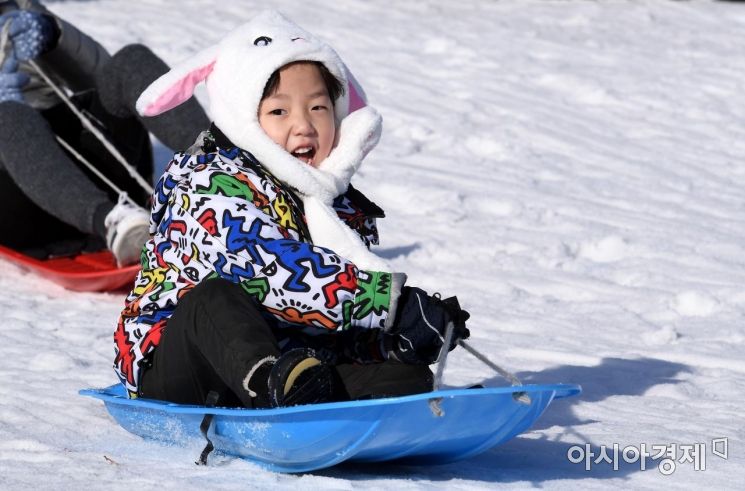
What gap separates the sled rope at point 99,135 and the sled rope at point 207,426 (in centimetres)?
172

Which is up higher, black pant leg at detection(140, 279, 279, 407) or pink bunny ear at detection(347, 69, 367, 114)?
pink bunny ear at detection(347, 69, 367, 114)

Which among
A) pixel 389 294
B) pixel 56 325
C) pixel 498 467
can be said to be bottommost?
pixel 56 325

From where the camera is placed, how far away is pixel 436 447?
7.97 ft

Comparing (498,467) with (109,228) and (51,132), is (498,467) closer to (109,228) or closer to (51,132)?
(109,228)

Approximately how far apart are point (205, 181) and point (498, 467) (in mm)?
765

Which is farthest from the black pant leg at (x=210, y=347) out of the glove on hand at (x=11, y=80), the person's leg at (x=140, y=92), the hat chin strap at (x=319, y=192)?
the glove on hand at (x=11, y=80)

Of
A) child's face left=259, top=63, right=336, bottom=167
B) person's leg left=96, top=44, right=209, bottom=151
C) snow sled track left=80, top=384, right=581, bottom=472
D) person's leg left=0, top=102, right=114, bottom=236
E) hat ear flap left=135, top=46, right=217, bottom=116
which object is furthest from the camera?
A: person's leg left=96, top=44, right=209, bottom=151

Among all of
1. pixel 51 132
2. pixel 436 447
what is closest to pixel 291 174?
pixel 436 447

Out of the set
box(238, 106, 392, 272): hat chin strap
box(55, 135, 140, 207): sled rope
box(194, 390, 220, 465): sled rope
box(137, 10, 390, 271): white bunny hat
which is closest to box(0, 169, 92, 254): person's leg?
box(55, 135, 140, 207): sled rope

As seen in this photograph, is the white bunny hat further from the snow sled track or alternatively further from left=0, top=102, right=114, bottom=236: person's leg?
left=0, top=102, right=114, bottom=236: person's leg

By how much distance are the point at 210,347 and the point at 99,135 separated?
78.7 inches

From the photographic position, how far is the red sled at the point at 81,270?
13.1 ft

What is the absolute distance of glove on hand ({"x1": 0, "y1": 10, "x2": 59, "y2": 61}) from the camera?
171 inches

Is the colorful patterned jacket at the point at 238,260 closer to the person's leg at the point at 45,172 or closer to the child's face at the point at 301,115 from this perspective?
the child's face at the point at 301,115
